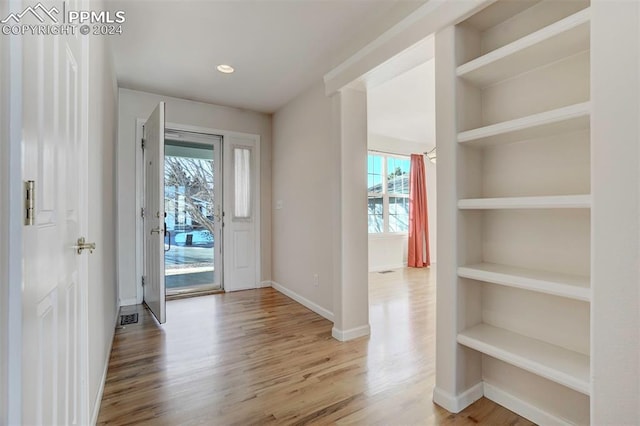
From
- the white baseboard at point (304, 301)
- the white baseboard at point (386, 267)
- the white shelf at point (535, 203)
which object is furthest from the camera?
the white baseboard at point (386, 267)

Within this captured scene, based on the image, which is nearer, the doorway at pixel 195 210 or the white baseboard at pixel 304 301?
the white baseboard at pixel 304 301

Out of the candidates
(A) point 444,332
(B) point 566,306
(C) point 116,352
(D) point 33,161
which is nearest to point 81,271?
(D) point 33,161

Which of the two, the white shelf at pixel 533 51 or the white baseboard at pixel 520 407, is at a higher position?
the white shelf at pixel 533 51

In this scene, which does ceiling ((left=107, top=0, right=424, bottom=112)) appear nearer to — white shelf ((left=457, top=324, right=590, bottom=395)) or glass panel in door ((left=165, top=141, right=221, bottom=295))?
glass panel in door ((left=165, top=141, right=221, bottom=295))

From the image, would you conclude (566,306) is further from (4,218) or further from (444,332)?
(4,218)

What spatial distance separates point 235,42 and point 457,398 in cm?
300

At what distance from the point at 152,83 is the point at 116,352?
2765 mm

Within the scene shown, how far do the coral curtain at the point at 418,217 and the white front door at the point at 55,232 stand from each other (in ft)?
18.2

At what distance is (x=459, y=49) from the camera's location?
1730mm

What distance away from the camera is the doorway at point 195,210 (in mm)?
4230

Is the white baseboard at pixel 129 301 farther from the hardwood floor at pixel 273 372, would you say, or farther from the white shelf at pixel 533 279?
the white shelf at pixel 533 279

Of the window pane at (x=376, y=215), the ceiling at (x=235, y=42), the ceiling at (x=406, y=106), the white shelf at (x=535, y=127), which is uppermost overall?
the ceiling at (x=406, y=106)

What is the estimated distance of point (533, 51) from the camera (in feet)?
4.82

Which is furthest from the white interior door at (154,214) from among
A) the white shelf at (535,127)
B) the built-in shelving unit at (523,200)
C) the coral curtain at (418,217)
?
the coral curtain at (418,217)
